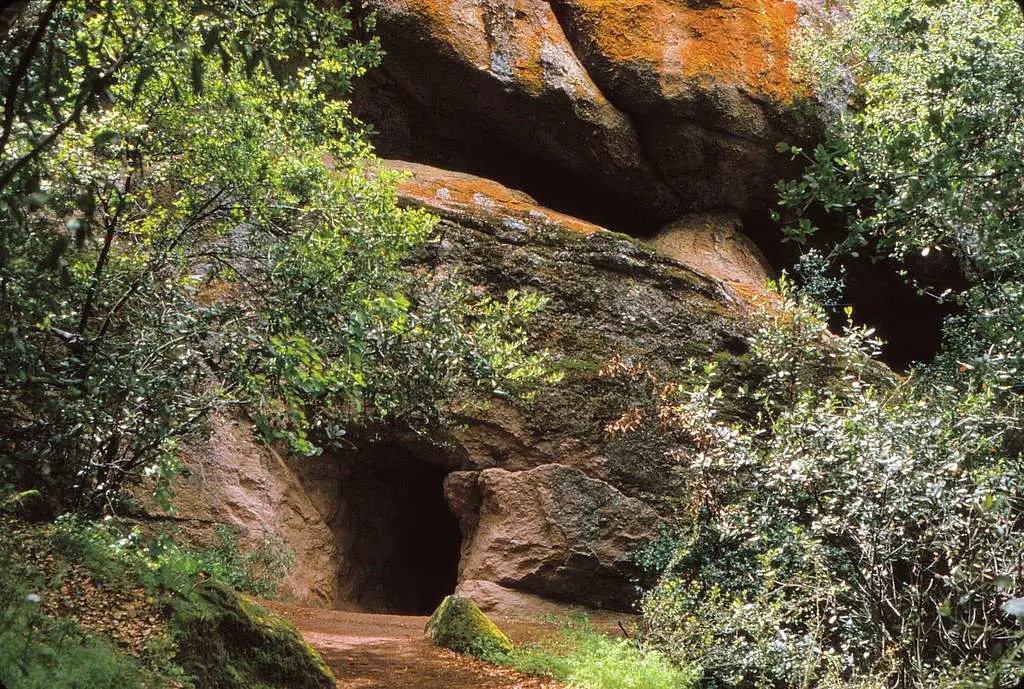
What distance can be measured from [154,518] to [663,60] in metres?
13.3

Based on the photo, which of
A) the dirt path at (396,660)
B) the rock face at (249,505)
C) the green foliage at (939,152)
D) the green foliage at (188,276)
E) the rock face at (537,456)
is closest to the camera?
the green foliage at (188,276)

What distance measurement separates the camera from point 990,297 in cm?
1036

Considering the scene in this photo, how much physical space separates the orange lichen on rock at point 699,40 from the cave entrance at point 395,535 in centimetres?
970

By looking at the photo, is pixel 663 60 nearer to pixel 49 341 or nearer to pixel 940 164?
pixel 940 164

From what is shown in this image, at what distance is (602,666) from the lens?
804 centimetres

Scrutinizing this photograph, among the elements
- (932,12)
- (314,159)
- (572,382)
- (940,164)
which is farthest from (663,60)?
(940,164)

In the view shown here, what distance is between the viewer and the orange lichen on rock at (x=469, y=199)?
15.0 metres

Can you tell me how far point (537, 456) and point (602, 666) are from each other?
623 centimetres

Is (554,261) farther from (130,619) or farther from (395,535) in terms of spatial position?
(130,619)

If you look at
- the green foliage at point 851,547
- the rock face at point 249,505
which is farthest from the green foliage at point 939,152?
the rock face at point 249,505

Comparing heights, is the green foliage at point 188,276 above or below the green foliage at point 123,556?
above

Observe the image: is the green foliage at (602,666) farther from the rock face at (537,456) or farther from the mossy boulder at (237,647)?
the rock face at (537,456)

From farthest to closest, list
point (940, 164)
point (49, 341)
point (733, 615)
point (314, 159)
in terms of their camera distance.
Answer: point (733, 615) → point (314, 159) → point (49, 341) → point (940, 164)

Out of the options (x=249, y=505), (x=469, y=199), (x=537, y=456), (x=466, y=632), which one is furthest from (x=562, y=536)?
(x=469, y=199)
